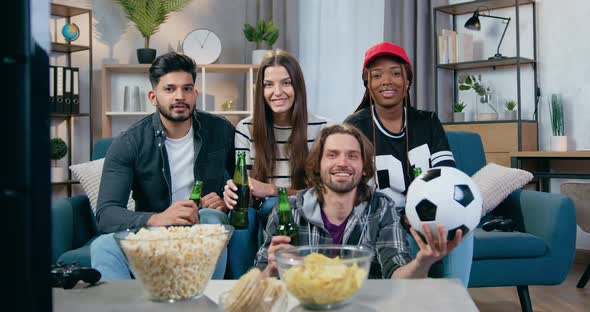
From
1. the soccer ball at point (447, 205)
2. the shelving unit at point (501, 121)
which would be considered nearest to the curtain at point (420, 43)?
the shelving unit at point (501, 121)

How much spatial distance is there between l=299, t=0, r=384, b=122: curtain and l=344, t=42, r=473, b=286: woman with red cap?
2365 mm

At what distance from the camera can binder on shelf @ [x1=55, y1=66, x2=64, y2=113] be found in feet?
14.5

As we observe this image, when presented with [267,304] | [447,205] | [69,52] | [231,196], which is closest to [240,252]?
[231,196]

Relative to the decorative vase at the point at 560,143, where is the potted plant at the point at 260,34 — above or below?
above

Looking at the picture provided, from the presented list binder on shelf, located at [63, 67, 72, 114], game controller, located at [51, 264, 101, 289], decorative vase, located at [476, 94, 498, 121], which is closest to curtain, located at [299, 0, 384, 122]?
decorative vase, located at [476, 94, 498, 121]

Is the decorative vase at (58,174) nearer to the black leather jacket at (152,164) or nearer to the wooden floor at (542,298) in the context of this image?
the black leather jacket at (152,164)

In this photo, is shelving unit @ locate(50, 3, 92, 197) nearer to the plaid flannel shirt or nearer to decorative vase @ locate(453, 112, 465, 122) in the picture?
decorative vase @ locate(453, 112, 465, 122)

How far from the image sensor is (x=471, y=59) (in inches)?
171

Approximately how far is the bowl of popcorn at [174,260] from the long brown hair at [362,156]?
93 centimetres

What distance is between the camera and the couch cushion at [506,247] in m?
2.64

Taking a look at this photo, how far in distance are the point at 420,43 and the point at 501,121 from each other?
0.79 metres

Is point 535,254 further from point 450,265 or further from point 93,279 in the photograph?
point 93,279

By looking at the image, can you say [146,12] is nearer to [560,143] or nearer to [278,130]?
[278,130]

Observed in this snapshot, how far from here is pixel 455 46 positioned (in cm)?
432
